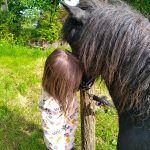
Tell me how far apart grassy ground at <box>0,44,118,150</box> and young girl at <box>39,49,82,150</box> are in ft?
2.20

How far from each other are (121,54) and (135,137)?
0.43m

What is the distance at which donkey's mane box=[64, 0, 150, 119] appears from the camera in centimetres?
177

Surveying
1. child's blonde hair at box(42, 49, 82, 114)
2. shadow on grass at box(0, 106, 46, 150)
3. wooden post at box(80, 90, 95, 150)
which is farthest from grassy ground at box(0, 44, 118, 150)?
child's blonde hair at box(42, 49, 82, 114)

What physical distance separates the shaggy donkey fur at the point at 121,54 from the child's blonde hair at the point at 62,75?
14 cm

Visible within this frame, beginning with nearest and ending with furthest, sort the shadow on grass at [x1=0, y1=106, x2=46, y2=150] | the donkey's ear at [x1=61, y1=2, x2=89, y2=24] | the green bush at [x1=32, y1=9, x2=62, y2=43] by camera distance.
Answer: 1. the donkey's ear at [x1=61, y1=2, x2=89, y2=24]
2. the shadow on grass at [x1=0, y1=106, x2=46, y2=150]
3. the green bush at [x1=32, y1=9, x2=62, y2=43]

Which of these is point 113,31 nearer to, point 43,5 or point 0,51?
point 0,51

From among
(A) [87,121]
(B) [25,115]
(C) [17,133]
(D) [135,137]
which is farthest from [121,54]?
(B) [25,115]

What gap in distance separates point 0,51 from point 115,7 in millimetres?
4182

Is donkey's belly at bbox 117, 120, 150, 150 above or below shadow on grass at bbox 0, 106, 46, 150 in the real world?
above

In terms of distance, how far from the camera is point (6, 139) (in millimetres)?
A: 3668

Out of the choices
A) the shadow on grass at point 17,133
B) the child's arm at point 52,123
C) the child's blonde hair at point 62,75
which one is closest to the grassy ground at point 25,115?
the shadow on grass at point 17,133

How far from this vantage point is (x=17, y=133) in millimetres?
3758

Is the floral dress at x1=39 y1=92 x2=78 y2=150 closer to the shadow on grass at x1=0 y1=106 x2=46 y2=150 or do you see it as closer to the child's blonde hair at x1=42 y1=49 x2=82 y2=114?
the child's blonde hair at x1=42 y1=49 x2=82 y2=114

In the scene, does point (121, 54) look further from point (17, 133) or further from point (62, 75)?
point (17, 133)
